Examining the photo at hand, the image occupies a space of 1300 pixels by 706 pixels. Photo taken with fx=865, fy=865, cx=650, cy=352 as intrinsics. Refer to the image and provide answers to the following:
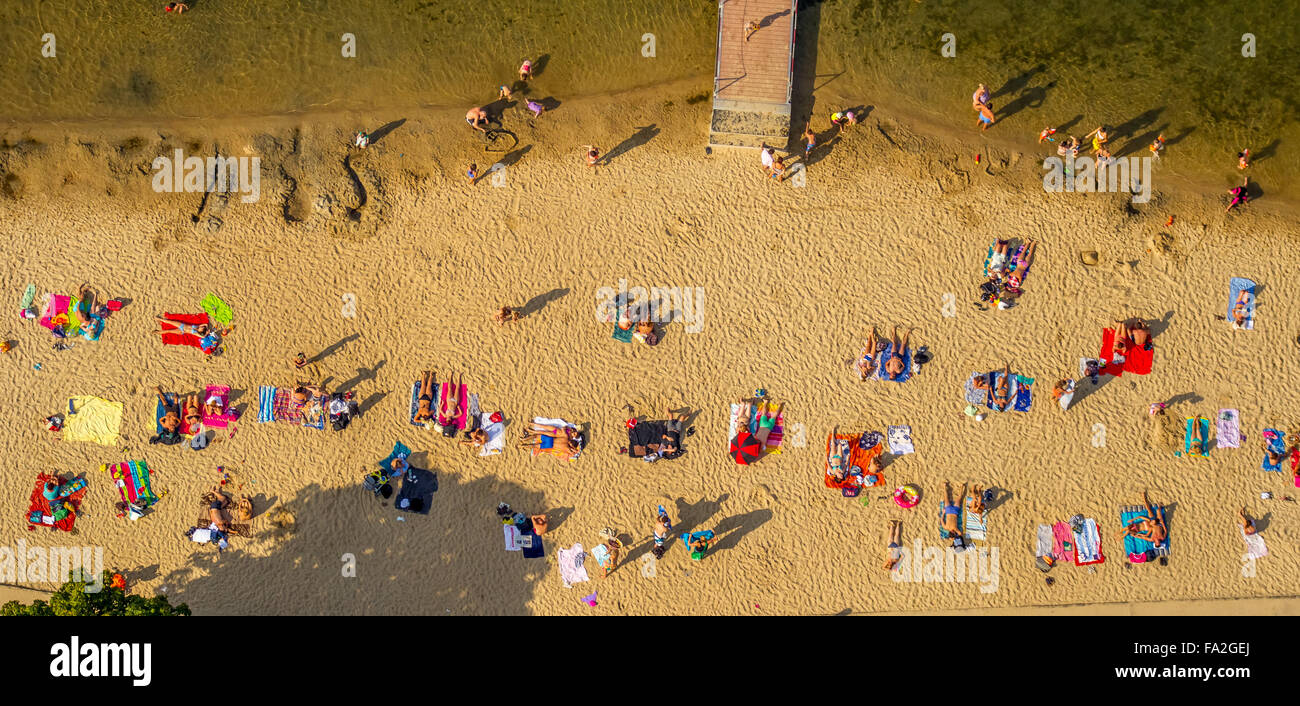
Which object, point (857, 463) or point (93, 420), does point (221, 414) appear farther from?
point (857, 463)

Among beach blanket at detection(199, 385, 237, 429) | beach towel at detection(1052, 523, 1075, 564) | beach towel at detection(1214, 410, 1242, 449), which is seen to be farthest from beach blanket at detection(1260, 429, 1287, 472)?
beach blanket at detection(199, 385, 237, 429)

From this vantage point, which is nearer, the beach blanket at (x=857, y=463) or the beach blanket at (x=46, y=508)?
the beach blanket at (x=857, y=463)

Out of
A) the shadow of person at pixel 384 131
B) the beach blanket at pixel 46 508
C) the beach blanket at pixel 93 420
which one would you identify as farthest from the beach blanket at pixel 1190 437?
the beach blanket at pixel 46 508

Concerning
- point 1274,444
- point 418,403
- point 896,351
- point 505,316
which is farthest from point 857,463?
point 418,403

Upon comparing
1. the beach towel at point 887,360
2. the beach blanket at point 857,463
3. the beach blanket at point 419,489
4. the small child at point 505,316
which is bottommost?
the beach blanket at point 419,489

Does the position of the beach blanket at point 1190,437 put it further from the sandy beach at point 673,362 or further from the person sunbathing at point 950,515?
the person sunbathing at point 950,515

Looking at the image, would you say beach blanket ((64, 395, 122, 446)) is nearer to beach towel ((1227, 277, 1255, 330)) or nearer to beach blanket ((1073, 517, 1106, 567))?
beach blanket ((1073, 517, 1106, 567))
